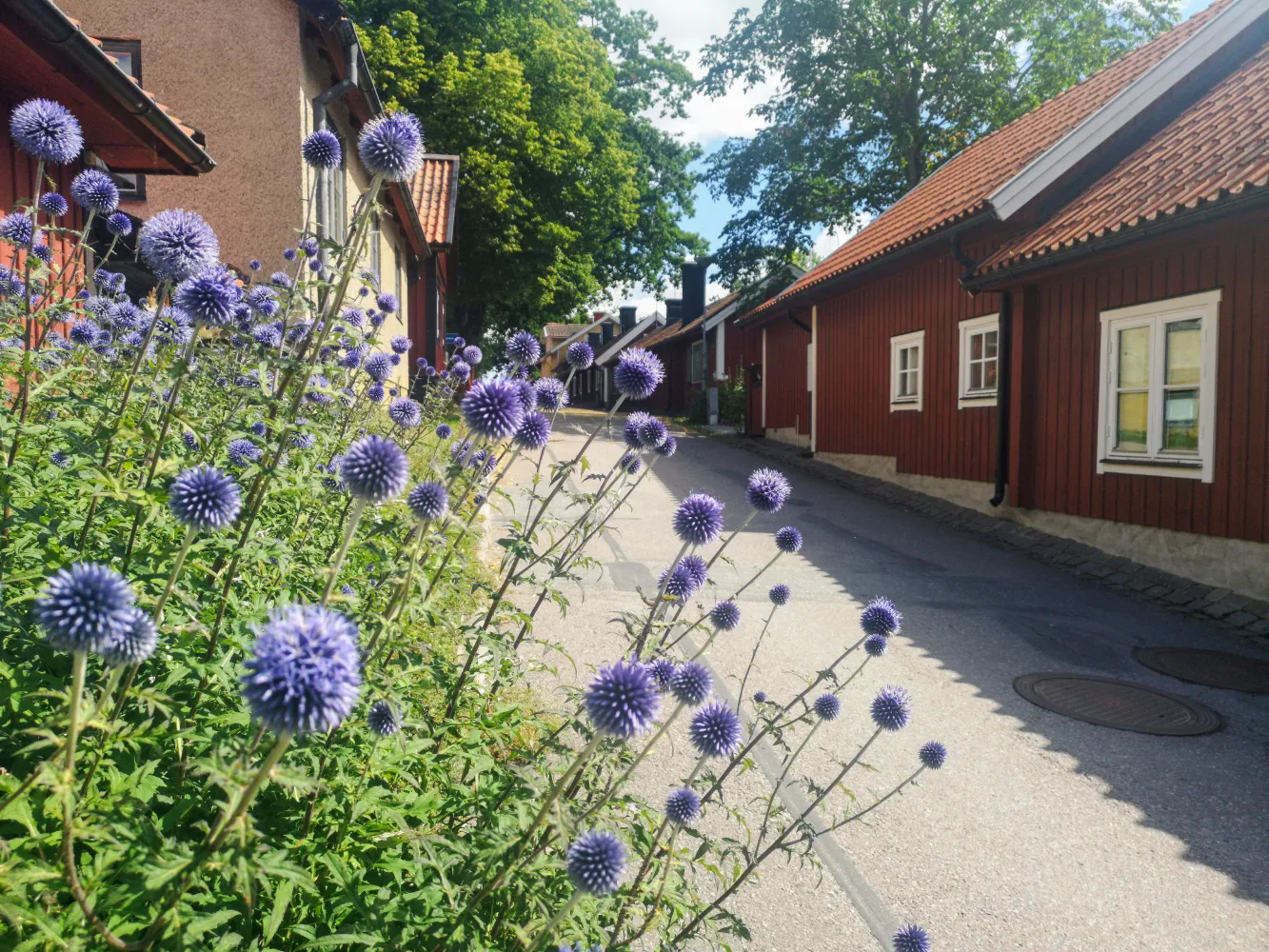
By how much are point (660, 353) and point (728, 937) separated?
120 ft

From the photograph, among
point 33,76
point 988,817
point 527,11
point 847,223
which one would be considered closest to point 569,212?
point 527,11

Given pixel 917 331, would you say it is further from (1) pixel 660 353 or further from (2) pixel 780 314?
(1) pixel 660 353

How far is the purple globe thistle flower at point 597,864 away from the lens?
1692 mm

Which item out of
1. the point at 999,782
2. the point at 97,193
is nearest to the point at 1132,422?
the point at 999,782

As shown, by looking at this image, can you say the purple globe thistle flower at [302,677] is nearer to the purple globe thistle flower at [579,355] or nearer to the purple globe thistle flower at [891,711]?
the purple globe thistle flower at [891,711]

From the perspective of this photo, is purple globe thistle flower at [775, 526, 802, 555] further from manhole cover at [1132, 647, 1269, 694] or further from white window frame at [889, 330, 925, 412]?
white window frame at [889, 330, 925, 412]

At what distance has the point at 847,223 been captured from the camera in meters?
25.3

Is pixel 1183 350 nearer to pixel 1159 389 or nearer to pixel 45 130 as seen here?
pixel 1159 389

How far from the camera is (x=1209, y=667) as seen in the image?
5.87m

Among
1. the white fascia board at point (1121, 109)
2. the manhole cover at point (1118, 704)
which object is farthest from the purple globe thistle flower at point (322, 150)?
the white fascia board at point (1121, 109)

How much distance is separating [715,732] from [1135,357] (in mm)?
8695

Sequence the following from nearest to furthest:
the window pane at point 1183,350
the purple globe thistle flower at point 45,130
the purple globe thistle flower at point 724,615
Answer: the purple globe thistle flower at point 724,615 < the purple globe thistle flower at point 45,130 < the window pane at point 1183,350

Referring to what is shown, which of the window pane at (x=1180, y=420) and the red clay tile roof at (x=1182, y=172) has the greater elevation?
the red clay tile roof at (x=1182, y=172)

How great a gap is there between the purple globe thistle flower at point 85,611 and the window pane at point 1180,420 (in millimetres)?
9195
